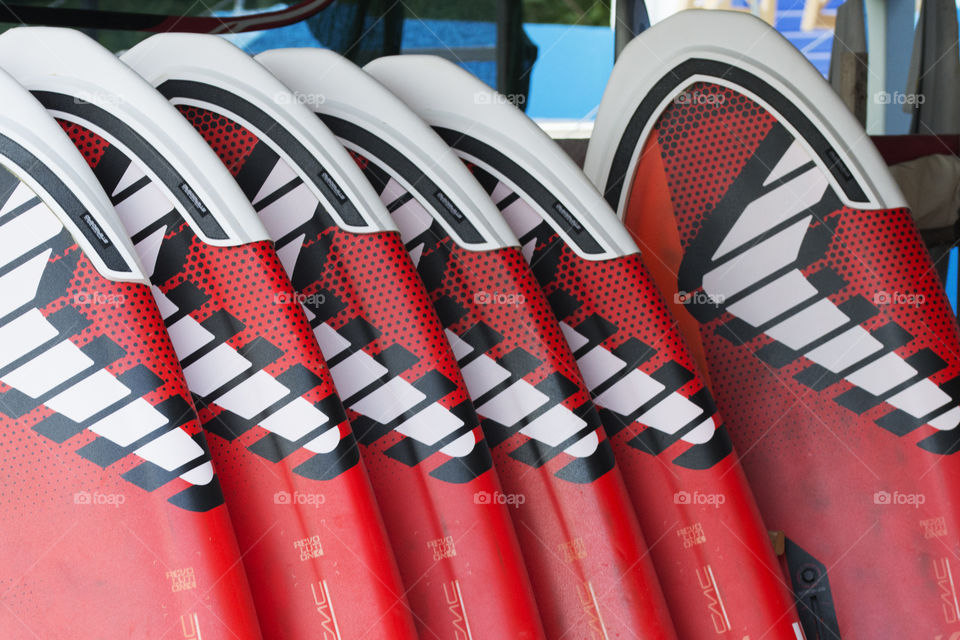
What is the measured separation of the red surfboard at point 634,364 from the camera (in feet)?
3.81

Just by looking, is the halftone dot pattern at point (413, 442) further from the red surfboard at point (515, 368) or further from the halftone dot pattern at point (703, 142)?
the halftone dot pattern at point (703, 142)

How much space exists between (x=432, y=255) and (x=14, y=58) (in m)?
0.50

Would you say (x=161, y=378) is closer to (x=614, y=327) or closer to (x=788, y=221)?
(x=614, y=327)

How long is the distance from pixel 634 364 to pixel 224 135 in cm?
58

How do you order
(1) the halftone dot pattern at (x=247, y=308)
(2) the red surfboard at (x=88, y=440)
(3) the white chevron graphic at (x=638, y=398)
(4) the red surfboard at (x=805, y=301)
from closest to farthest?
(2) the red surfboard at (x=88, y=440), (1) the halftone dot pattern at (x=247, y=308), (3) the white chevron graphic at (x=638, y=398), (4) the red surfboard at (x=805, y=301)

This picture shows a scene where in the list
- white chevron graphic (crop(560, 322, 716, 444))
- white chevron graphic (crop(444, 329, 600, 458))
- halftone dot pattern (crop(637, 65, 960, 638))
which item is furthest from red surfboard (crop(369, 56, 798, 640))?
halftone dot pattern (crop(637, 65, 960, 638))

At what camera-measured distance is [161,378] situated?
865mm

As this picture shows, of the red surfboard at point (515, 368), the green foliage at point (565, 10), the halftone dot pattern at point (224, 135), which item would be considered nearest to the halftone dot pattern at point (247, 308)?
the halftone dot pattern at point (224, 135)

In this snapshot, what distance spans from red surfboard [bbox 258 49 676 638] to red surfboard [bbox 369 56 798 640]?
0.29ft

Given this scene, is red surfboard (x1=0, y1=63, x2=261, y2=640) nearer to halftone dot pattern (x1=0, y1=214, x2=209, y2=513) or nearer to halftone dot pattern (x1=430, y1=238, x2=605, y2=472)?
halftone dot pattern (x1=0, y1=214, x2=209, y2=513)

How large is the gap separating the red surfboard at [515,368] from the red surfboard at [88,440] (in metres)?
0.34

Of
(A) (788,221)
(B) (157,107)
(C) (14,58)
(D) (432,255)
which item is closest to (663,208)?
(A) (788,221)

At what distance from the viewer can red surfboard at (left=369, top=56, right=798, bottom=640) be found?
1161mm

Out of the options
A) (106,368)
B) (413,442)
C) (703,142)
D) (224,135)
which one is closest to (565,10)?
(703,142)
